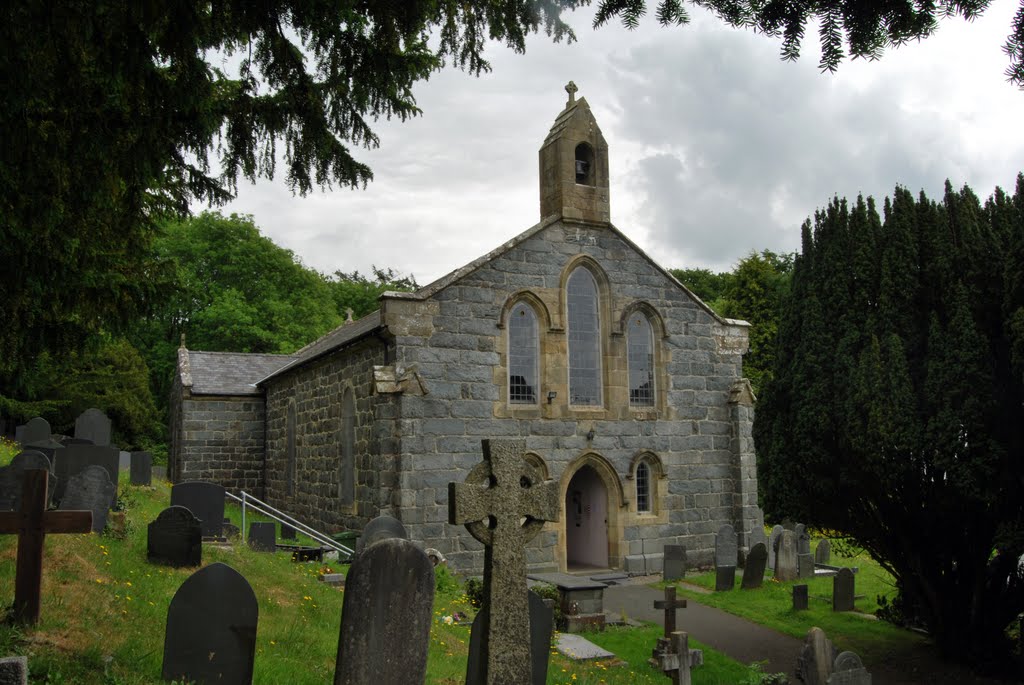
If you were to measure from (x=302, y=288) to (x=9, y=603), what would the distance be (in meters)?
37.5

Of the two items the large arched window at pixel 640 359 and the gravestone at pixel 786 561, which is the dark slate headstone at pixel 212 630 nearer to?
the large arched window at pixel 640 359

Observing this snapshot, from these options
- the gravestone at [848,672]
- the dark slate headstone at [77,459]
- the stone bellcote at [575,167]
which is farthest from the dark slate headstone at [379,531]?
the stone bellcote at [575,167]

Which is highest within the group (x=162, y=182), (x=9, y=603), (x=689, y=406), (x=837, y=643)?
(x=162, y=182)

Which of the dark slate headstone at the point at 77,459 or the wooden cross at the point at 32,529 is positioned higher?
the dark slate headstone at the point at 77,459

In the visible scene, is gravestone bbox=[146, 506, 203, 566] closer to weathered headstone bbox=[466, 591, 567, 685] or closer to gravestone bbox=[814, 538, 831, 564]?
weathered headstone bbox=[466, 591, 567, 685]

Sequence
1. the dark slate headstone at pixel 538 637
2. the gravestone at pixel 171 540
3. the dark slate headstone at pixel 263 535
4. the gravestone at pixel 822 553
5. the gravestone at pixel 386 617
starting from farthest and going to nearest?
the gravestone at pixel 822 553
the dark slate headstone at pixel 263 535
the gravestone at pixel 171 540
the dark slate headstone at pixel 538 637
the gravestone at pixel 386 617

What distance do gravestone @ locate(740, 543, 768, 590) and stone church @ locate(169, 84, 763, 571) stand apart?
6.30ft

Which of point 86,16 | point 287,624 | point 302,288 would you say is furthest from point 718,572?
point 302,288

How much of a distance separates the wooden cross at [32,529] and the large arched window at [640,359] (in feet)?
38.2

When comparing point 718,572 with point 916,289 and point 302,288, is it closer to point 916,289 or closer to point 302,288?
point 916,289

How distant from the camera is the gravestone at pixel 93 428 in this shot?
17.7 m

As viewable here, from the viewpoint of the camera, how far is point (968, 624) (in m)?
10.5

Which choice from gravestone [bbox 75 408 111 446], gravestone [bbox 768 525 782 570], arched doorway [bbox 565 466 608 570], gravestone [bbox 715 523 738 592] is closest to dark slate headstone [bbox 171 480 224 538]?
gravestone [bbox 75 408 111 446]

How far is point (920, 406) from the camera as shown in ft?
32.8
